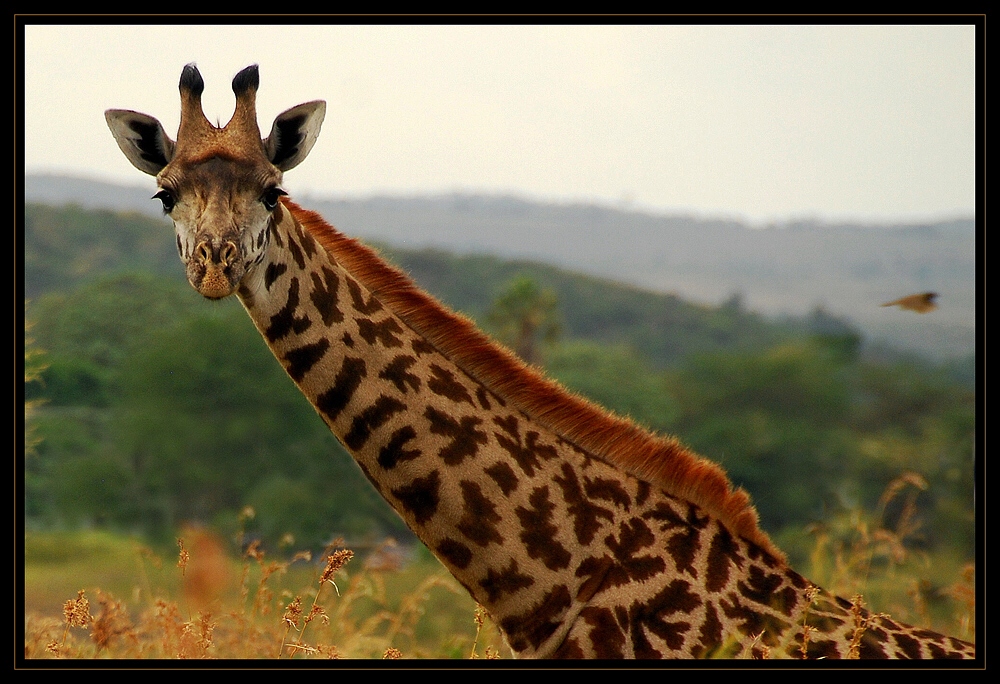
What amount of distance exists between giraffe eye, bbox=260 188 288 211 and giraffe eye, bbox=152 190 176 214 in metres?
0.42

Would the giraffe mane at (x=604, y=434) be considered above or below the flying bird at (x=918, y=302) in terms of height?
below

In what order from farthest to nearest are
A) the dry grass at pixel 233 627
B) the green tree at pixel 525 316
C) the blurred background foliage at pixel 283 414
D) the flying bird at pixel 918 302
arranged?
the green tree at pixel 525 316 → the blurred background foliage at pixel 283 414 → the flying bird at pixel 918 302 → the dry grass at pixel 233 627

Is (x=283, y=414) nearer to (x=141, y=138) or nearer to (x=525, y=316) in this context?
(x=525, y=316)

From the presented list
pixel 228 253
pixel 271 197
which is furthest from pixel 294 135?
pixel 228 253

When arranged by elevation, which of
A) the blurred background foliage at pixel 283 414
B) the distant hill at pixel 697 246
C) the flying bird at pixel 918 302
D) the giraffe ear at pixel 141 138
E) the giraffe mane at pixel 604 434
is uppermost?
the distant hill at pixel 697 246

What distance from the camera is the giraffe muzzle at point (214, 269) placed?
478cm

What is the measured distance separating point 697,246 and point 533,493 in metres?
104

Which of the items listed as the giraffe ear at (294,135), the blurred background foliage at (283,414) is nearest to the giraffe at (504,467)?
the giraffe ear at (294,135)

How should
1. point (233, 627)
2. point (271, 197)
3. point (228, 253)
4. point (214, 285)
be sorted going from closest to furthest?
point (214, 285) < point (228, 253) < point (271, 197) < point (233, 627)

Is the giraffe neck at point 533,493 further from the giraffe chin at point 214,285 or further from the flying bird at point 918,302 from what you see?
the flying bird at point 918,302

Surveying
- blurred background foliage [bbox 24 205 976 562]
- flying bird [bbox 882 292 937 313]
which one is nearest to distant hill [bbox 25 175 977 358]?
Result: blurred background foliage [bbox 24 205 976 562]

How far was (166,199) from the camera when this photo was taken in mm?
5141

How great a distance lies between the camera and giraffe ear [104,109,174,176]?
5309mm

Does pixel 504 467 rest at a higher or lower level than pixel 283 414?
higher
